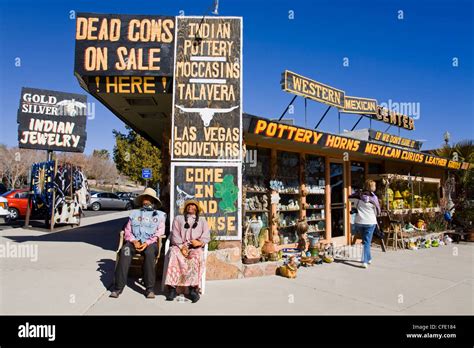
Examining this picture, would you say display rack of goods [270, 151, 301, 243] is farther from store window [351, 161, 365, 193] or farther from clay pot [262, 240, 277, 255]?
store window [351, 161, 365, 193]

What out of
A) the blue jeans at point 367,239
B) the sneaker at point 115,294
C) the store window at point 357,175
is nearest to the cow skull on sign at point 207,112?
the sneaker at point 115,294

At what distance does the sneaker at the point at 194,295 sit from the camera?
4742 mm

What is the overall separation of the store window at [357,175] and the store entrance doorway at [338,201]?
564mm

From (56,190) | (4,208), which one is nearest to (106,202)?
(4,208)

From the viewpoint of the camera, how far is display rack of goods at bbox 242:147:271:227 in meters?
7.66

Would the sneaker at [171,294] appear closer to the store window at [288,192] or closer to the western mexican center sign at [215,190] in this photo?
the western mexican center sign at [215,190]

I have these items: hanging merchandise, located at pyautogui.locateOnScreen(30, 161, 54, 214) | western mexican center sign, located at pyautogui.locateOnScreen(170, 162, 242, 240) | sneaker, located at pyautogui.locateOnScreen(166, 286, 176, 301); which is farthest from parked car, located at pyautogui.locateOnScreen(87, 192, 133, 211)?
sneaker, located at pyautogui.locateOnScreen(166, 286, 176, 301)

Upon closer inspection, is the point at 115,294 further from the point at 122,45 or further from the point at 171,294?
the point at 122,45

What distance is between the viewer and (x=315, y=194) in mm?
9203

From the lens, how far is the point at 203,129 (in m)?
6.31

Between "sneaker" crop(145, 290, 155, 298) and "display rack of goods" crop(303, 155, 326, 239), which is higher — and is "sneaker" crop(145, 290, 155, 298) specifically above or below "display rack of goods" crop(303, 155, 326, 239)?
below

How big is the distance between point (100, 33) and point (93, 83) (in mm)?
935

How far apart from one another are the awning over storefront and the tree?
69.6 feet
